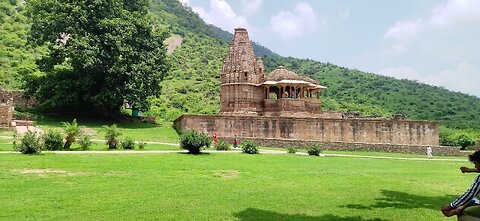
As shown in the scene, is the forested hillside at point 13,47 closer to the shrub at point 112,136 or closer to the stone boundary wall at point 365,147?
the shrub at point 112,136

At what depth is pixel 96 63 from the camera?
33.2 m

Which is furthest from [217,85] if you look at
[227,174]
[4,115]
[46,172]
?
[46,172]

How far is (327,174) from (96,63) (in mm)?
23385

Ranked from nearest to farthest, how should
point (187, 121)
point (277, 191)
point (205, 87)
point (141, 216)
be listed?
point (141, 216) < point (277, 191) < point (187, 121) < point (205, 87)

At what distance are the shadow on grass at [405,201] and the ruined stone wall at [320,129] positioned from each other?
62.1 feet

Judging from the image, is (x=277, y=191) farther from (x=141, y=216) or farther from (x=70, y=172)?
(x=70, y=172)

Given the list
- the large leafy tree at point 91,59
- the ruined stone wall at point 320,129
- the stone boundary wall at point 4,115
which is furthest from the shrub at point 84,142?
the large leafy tree at point 91,59

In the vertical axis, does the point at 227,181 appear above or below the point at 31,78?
below

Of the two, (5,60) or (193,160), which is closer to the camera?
(193,160)

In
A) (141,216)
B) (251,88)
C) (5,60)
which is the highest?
(5,60)

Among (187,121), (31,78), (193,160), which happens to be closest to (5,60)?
(31,78)

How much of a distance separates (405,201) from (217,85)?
5560 centimetres

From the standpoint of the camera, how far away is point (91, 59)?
32.4 meters

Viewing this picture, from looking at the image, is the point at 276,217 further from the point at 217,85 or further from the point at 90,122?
the point at 217,85
